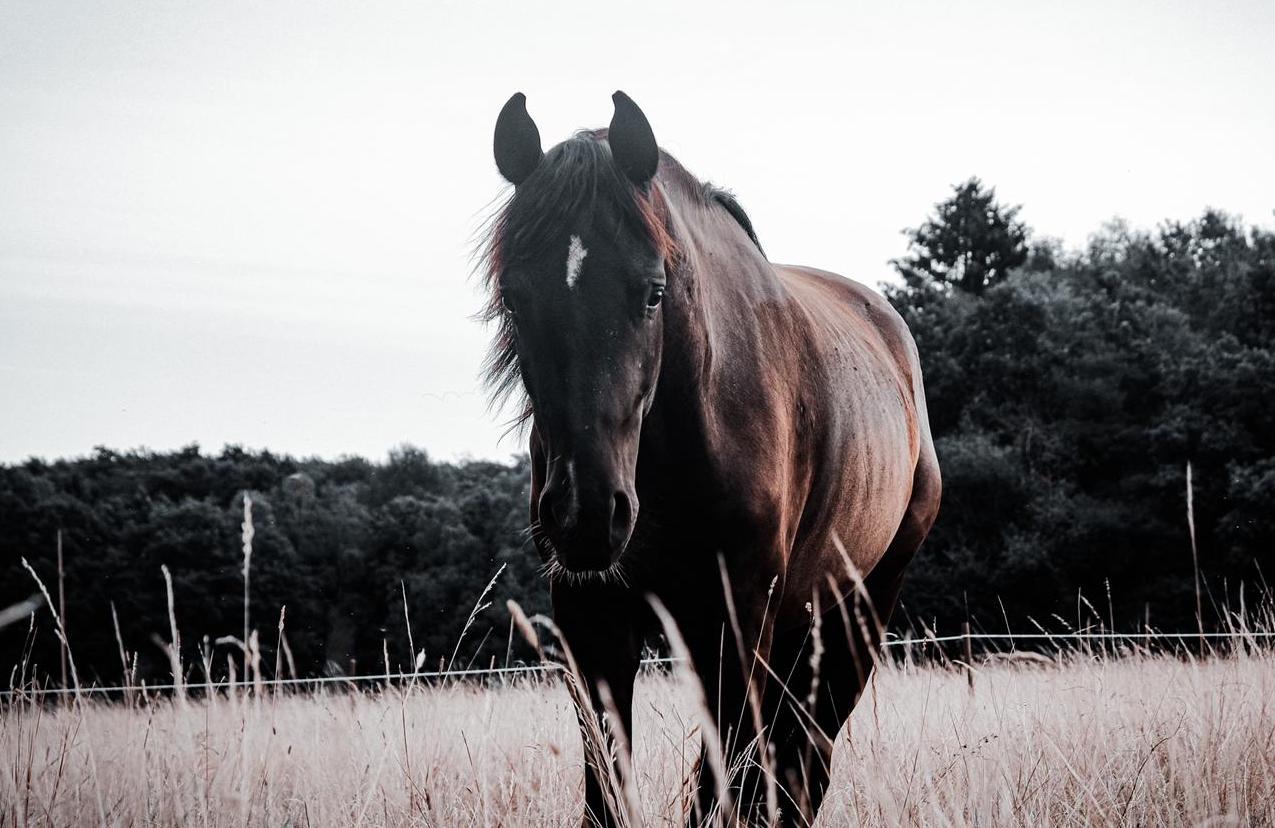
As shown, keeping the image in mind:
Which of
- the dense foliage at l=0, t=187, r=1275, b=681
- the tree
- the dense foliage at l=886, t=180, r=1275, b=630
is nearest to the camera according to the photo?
the dense foliage at l=886, t=180, r=1275, b=630

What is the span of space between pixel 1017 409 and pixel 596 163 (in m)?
25.3

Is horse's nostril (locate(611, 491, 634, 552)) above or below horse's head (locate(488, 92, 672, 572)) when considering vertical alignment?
below

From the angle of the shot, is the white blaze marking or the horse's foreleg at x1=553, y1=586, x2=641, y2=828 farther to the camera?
the horse's foreleg at x1=553, y1=586, x2=641, y2=828

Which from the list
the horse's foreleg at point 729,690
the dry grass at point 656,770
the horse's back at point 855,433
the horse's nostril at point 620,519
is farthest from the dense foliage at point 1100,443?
the horse's nostril at point 620,519

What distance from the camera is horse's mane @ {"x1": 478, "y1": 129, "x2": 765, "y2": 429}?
7.96 ft

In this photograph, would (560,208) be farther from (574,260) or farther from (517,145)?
(517,145)

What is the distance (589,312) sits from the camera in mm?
2281

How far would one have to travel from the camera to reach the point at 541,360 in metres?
2.32

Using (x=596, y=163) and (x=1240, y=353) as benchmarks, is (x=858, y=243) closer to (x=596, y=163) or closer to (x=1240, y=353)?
(x=1240, y=353)

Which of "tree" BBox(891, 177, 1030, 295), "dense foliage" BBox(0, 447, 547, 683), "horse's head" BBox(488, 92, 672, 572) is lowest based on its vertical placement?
"dense foliage" BBox(0, 447, 547, 683)

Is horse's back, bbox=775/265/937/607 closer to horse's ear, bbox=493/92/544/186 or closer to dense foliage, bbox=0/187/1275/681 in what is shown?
horse's ear, bbox=493/92/544/186

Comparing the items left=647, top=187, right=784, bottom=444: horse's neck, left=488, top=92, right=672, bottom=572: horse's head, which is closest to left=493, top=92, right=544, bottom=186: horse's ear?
left=488, top=92, right=672, bottom=572: horse's head

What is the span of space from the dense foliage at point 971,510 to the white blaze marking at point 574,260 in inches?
730

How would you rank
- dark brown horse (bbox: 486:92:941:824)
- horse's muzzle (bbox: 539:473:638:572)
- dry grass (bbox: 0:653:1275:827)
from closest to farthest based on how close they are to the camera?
1. horse's muzzle (bbox: 539:473:638:572)
2. dark brown horse (bbox: 486:92:941:824)
3. dry grass (bbox: 0:653:1275:827)
